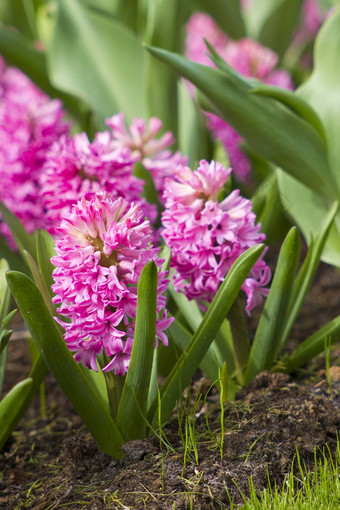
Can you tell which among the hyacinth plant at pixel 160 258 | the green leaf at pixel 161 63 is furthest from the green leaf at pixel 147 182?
the green leaf at pixel 161 63

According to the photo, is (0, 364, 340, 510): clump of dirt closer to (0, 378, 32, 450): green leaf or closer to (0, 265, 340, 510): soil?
(0, 265, 340, 510): soil

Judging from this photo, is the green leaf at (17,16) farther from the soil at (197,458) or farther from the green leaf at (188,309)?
the soil at (197,458)

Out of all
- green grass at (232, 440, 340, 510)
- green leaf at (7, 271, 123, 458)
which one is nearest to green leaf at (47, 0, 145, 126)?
green leaf at (7, 271, 123, 458)

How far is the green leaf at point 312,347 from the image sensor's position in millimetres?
1711

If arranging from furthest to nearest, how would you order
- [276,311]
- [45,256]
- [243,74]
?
[243,74]
[276,311]
[45,256]

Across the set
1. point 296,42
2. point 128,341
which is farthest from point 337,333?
point 296,42

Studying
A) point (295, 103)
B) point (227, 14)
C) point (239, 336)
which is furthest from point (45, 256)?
point (227, 14)

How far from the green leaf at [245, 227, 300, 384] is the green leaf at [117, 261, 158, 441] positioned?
381mm

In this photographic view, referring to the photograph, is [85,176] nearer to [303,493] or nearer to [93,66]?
[303,493]

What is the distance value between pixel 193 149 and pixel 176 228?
108cm

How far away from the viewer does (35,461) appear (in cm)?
169

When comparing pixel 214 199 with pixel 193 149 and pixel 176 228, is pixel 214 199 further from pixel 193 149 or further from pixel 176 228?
pixel 193 149

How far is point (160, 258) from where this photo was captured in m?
1.54

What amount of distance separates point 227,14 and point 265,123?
1.71 metres
